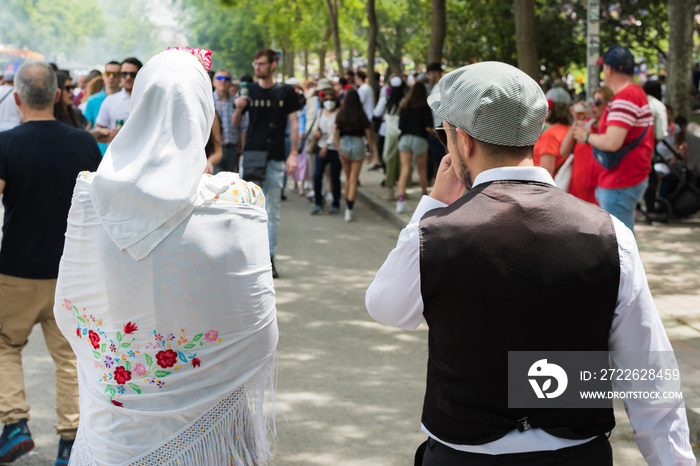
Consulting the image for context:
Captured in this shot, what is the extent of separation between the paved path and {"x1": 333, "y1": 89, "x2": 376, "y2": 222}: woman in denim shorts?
209 cm

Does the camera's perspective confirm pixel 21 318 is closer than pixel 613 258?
No

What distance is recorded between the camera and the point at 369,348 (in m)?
6.30

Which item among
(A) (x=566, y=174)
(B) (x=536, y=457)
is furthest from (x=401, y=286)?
(A) (x=566, y=174)

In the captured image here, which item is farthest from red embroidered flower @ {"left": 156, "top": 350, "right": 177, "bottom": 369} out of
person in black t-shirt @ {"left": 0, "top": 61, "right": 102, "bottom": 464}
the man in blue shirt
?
the man in blue shirt

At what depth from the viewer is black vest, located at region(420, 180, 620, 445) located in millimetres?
1959

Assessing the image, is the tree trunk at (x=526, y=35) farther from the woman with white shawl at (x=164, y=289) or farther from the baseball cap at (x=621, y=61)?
the woman with white shawl at (x=164, y=289)

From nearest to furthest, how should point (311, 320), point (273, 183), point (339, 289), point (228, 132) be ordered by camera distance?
point (311, 320) < point (339, 289) < point (273, 183) < point (228, 132)

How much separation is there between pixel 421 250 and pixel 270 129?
670 cm

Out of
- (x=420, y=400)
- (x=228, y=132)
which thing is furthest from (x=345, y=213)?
(x=420, y=400)

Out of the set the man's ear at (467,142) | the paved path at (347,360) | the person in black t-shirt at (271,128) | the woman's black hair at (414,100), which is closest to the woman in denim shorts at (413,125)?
the woman's black hair at (414,100)

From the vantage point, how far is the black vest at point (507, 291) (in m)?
1.96

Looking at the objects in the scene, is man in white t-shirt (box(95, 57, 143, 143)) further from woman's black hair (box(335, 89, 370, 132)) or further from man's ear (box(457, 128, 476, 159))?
man's ear (box(457, 128, 476, 159))

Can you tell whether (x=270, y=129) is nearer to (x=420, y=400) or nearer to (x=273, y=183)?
(x=273, y=183)

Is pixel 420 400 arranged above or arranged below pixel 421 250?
below
